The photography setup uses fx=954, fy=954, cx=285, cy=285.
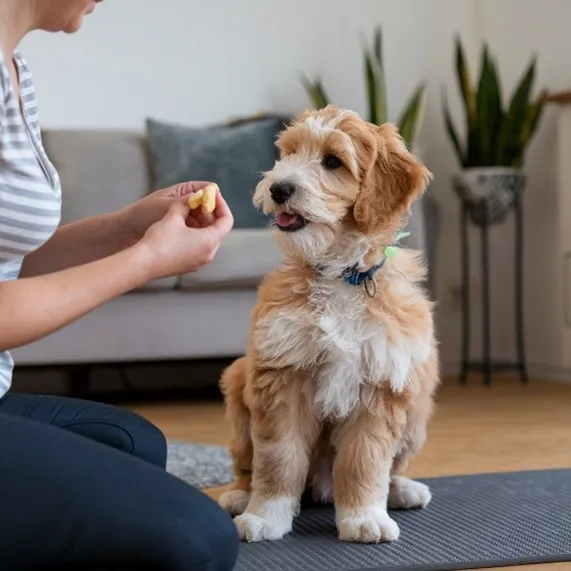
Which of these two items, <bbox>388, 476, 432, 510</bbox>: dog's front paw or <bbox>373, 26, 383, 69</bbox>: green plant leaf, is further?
<bbox>373, 26, 383, 69</bbox>: green plant leaf

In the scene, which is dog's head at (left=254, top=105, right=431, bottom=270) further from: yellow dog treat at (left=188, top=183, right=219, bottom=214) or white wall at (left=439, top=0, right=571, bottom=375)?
white wall at (left=439, top=0, right=571, bottom=375)

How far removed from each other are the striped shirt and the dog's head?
0.48 metres

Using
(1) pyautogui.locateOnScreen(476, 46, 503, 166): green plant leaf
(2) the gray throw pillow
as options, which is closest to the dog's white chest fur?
(2) the gray throw pillow

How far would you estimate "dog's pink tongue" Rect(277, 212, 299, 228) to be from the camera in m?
1.68

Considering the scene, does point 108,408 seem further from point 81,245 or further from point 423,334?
point 423,334

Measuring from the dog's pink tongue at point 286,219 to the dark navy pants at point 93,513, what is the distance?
0.63 m

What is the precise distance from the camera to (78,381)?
3953 millimetres

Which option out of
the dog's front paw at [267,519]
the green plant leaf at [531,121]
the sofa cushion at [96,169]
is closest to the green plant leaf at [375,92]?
the green plant leaf at [531,121]

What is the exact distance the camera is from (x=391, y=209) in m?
1.72

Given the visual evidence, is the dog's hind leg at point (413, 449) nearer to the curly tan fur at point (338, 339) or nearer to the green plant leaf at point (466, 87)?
the curly tan fur at point (338, 339)

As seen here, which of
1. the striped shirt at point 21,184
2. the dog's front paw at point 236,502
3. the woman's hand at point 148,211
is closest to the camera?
the striped shirt at point 21,184

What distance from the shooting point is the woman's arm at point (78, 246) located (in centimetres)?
154

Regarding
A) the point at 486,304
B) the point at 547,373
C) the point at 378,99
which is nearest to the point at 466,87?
the point at 378,99

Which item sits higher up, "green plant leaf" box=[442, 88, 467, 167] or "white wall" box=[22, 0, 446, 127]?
"white wall" box=[22, 0, 446, 127]
